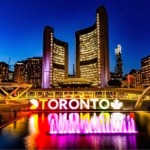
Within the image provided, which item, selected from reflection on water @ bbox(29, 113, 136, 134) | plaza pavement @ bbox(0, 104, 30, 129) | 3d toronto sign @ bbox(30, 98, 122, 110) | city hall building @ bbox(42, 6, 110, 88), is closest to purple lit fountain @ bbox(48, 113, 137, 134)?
reflection on water @ bbox(29, 113, 136, 134)

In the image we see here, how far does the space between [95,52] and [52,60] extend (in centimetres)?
3524

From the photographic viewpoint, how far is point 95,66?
147m

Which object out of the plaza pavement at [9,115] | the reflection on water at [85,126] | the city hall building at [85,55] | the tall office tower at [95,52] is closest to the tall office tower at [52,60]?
the city hall building at [85,55]

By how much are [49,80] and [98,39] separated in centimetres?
4671

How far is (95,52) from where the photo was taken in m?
146

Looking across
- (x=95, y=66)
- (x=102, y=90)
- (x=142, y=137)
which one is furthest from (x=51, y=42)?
(x=142, y=137)

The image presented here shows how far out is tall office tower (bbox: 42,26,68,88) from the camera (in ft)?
539

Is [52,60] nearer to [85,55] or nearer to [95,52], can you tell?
[85,55]

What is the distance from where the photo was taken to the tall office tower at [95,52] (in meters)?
138

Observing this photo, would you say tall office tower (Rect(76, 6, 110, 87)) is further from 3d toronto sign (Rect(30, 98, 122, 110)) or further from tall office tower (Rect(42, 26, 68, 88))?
3d toronto sign (Rect(30, 98, 122, 110))

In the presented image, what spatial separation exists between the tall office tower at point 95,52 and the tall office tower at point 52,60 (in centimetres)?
1738

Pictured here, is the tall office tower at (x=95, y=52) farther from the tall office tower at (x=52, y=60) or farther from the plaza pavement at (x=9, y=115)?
the plaza pavement at (x=9, y=115)

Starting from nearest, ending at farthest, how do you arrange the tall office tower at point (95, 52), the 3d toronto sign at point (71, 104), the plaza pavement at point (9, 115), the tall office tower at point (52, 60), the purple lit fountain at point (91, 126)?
the purple lit fountain at point (91, 126), the plaza pavement at point (9, 115), the 3d toronto sign at point (71, 104), the tall office tower at point (95, 52), the tall office tower at point (52, 60)

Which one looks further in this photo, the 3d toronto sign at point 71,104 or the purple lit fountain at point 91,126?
the 3d toronto sign at point 71,104
